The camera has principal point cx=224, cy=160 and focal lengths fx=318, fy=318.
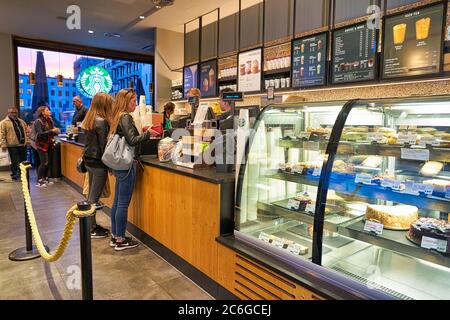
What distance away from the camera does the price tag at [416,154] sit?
171 cm

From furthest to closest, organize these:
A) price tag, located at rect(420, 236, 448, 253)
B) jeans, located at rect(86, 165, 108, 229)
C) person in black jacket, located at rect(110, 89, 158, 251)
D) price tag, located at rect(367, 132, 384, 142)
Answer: jeans, located at rect(86, 165, 108, 229)
person in black jacket, located at rect(110, 89, 158, 251)
price tag, located at rect(367, 132, 384, 142)
price tag, located at rect(420, 236, 448, 253)

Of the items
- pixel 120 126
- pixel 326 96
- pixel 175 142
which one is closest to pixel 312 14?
pixel 326 96

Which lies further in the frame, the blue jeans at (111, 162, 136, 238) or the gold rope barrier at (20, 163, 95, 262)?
the blue jeans at (111, 162, 136, 238)

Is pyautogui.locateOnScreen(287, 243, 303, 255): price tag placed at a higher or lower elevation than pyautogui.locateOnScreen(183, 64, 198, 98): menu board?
lower

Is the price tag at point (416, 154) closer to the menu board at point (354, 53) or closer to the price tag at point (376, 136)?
the price tag at point (376, 136)

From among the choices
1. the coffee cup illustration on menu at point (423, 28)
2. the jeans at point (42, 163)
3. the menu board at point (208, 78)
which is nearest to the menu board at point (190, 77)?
the menu board at point (208, 78)

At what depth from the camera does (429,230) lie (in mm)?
1591

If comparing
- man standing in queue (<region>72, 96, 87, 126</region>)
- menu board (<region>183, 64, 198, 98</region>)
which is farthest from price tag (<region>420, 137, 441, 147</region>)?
man standing in queue (<region>72, 96, 87, 126</region>)

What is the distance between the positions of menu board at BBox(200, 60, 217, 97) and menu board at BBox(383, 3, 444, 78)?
3.42 metres

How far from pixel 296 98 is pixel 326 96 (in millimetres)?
416

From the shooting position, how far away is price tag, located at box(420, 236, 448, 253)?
59.6 inches

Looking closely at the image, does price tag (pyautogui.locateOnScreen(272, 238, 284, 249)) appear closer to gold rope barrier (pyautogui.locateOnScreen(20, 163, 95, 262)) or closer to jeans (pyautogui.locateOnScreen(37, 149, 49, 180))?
gold rope barrier (pyautogui.locateOnScreen(20, 163, 95, 262))

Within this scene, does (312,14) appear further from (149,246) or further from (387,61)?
(149,246)

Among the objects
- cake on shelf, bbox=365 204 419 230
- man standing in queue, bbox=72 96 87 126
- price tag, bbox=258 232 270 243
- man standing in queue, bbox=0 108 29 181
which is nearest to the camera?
cake on shelf, bbox=365 204 419 230
